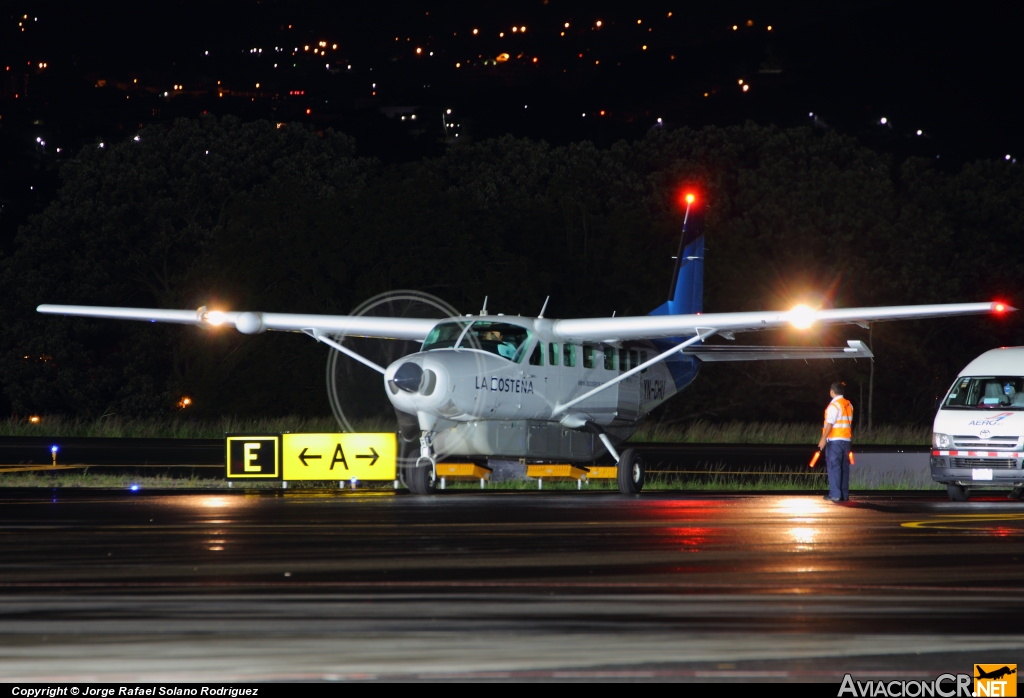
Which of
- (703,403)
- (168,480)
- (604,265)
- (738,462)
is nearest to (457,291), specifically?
(604,265)

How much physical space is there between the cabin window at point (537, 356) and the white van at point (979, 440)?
6.75 m

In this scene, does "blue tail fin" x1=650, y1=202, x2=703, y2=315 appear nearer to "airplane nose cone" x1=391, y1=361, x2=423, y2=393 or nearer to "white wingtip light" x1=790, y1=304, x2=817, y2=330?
"white wingtip light" x1=790, y1=304, x2=817, y2=330

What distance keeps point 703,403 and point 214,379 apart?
1843 centimetres

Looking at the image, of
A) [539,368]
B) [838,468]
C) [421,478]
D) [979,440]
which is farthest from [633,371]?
[979,440]

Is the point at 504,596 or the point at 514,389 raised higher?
the point at 514,389

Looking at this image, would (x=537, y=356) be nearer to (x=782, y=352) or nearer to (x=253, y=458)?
(x=253, y=458)

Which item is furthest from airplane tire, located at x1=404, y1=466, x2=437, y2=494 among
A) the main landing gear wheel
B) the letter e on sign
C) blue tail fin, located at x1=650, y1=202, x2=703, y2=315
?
blue tail fin, located at x1=650, y1=202, x2=703, y2=315

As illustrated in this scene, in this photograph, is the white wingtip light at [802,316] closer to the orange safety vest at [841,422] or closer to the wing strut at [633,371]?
the wing strut at [633,371]

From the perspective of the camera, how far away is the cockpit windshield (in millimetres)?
26188

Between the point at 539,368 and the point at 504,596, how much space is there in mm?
16125

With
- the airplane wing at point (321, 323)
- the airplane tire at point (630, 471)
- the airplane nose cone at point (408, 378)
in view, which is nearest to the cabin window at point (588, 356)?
the airplane tire at point (630, 471)

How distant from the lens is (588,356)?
2892cm

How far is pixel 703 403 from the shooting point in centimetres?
5962

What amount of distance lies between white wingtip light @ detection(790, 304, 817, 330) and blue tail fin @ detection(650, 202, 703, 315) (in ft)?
21.0
